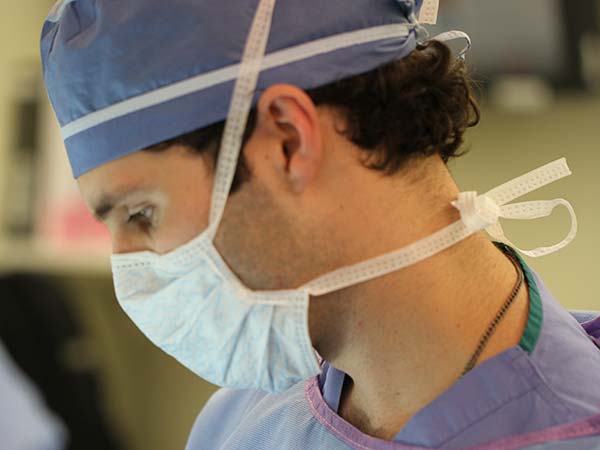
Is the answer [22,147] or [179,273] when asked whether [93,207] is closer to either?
[179,273]

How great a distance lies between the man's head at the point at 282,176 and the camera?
94 centimetres

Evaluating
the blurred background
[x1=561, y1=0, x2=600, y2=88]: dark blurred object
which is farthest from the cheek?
[x1=561, y1=0, x2=600, y2=88]: dark blurred object

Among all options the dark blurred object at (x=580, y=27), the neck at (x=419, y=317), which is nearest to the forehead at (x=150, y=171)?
the neck at (x=419, y=317)

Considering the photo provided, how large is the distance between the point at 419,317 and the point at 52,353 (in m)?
2.05

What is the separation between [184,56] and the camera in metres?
0.93

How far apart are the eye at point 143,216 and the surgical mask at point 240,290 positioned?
0.04 meters

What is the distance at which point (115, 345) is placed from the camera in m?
3.01

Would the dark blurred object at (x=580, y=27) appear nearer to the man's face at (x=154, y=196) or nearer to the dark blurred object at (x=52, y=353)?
the man's face at (x=154, y=196)

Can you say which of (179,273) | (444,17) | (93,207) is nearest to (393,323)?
(179,273)

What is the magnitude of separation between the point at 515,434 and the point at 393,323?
173mm

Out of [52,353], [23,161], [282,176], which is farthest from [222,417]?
[23,161]

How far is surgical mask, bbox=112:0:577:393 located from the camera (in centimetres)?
93

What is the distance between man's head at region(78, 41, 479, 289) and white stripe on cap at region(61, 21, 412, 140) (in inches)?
1.5

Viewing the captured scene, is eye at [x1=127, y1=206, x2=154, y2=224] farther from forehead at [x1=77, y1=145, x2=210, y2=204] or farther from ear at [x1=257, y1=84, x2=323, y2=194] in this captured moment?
ear at [x1=257, y1=84, x2=323, y2=194]
